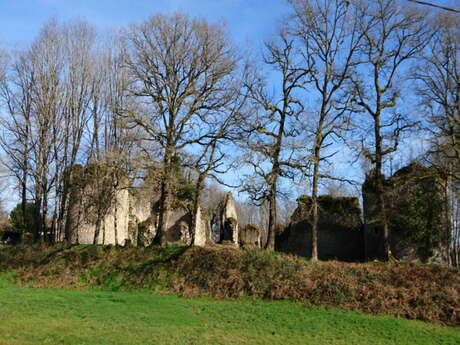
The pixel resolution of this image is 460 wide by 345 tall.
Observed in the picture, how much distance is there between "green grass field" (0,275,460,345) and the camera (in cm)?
956

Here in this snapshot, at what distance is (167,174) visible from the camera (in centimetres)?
1858

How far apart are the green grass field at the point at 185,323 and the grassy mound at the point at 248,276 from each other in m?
0.90

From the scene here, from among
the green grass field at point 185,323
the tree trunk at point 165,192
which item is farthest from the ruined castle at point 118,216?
the green grass field at point 185,323

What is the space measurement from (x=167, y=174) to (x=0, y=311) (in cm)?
865

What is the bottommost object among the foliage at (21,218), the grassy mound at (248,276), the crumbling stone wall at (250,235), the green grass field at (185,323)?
the green grass field at (185,323)

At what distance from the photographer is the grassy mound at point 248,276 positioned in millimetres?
13951

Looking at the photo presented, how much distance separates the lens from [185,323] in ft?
37.0

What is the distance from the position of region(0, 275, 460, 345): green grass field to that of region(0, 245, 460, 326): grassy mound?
90 centimetres

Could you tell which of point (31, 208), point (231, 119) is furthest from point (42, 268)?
point (31, 208)

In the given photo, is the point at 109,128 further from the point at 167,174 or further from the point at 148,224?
the point at 148,224

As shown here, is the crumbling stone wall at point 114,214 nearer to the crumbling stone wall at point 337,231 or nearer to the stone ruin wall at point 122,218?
the stone ruin wall at point 122,218

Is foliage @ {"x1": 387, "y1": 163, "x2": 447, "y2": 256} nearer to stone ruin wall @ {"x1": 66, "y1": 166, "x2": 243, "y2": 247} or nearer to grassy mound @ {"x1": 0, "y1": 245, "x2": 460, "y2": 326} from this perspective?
grassy mound @ {"x1": 0, "y1": 245, "x2": 460, "y2": 326}

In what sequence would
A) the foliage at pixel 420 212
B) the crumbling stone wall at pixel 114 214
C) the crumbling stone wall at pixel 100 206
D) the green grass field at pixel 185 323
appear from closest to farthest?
the green grass field at pixel 185 323, the crumbling stone wall at pixel 100 206, the crumbling stone wall at pixel 114 214, the foliage at pixel 420 212

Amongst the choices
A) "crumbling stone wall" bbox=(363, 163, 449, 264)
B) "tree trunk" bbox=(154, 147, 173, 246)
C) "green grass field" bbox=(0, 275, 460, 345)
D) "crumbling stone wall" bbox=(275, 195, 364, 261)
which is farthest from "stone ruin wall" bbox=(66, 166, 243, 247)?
"crumbling stone wall" bbox=(363, 163, 449, 264)
